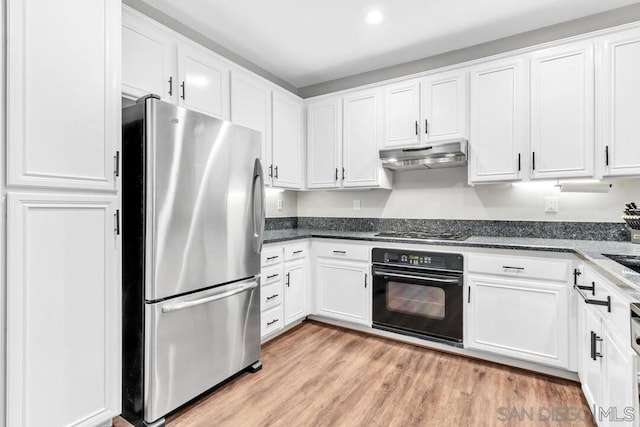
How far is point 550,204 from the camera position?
2.67 m

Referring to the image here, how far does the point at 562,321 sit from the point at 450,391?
870 millimetres

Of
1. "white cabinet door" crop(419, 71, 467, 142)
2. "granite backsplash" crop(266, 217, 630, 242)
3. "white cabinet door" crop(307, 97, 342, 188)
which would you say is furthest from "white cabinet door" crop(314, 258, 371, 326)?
"white cabinet door" crop(419, 71, 467, 142)

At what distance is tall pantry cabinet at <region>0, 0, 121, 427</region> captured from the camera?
132cm

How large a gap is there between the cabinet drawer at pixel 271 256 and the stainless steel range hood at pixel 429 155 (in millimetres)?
1286

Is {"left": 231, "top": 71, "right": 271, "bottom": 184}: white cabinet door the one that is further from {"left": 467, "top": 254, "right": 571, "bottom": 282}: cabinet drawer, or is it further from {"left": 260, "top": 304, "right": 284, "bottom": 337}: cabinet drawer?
{"left": 467, "top": 254, "right": 571, "bottom": 282}: cabinet drawer

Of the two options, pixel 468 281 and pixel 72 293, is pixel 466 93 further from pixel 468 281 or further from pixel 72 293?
pixel 72 293

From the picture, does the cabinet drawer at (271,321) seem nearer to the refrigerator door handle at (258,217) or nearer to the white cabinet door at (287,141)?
the refrigerator door handle at (258,217)

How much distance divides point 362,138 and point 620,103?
1901mm

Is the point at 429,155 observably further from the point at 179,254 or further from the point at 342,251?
the point at 179,254

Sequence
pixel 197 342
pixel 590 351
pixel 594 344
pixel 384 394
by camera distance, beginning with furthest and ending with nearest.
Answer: pixel 384 394 < pixel 197 342 < pixel 590 351 < pixel 594 344

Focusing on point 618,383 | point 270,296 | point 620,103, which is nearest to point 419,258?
point 270,296

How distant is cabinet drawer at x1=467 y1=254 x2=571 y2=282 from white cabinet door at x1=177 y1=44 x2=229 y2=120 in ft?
7.39

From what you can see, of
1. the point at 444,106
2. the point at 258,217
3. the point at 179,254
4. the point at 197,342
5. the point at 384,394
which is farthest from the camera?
the point at 444,106

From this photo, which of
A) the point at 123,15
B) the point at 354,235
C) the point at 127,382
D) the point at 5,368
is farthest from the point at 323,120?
the point at 5,368
